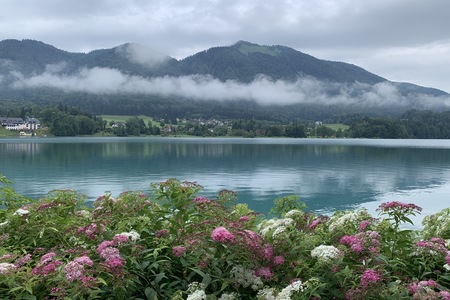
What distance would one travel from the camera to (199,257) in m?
4.35

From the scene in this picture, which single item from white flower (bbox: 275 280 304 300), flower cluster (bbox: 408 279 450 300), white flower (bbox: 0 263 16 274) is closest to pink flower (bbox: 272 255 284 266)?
white flower (bbox: 275 280 304 300)

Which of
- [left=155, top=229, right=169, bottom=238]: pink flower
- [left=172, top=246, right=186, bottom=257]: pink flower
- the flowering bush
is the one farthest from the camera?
[left=155, top=229, right=169, bottom=238]: pink flower

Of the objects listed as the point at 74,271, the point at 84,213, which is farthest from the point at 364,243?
the point at 84,213

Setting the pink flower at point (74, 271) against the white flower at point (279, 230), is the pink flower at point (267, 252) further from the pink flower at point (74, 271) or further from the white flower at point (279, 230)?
the pink flower at point (74, 271)

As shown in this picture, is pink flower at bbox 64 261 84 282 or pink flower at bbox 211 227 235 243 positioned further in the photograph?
pink flower at bbox 211 227 235 243

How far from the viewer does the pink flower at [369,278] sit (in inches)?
153

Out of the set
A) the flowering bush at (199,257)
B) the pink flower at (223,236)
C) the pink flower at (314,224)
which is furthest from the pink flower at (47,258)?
the pink flower at (314,224)

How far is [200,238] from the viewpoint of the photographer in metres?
4.45

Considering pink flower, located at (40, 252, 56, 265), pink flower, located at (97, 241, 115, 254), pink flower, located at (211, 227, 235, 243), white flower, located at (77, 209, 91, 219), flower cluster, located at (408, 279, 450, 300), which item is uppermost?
pink flower, located at (211, 227, 235, 243)

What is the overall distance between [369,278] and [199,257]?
1666 millimetres

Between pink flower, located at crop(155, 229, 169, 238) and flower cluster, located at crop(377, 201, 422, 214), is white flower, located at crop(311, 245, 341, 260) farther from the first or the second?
pink flower, located at crop(155, 229, 169, 238)

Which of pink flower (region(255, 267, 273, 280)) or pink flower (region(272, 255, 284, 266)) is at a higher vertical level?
pink flower (region(272, 255, 284, 266))

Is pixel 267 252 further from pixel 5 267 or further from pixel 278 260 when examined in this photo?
pixel 5 267

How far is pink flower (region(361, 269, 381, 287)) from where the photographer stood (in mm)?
3889
